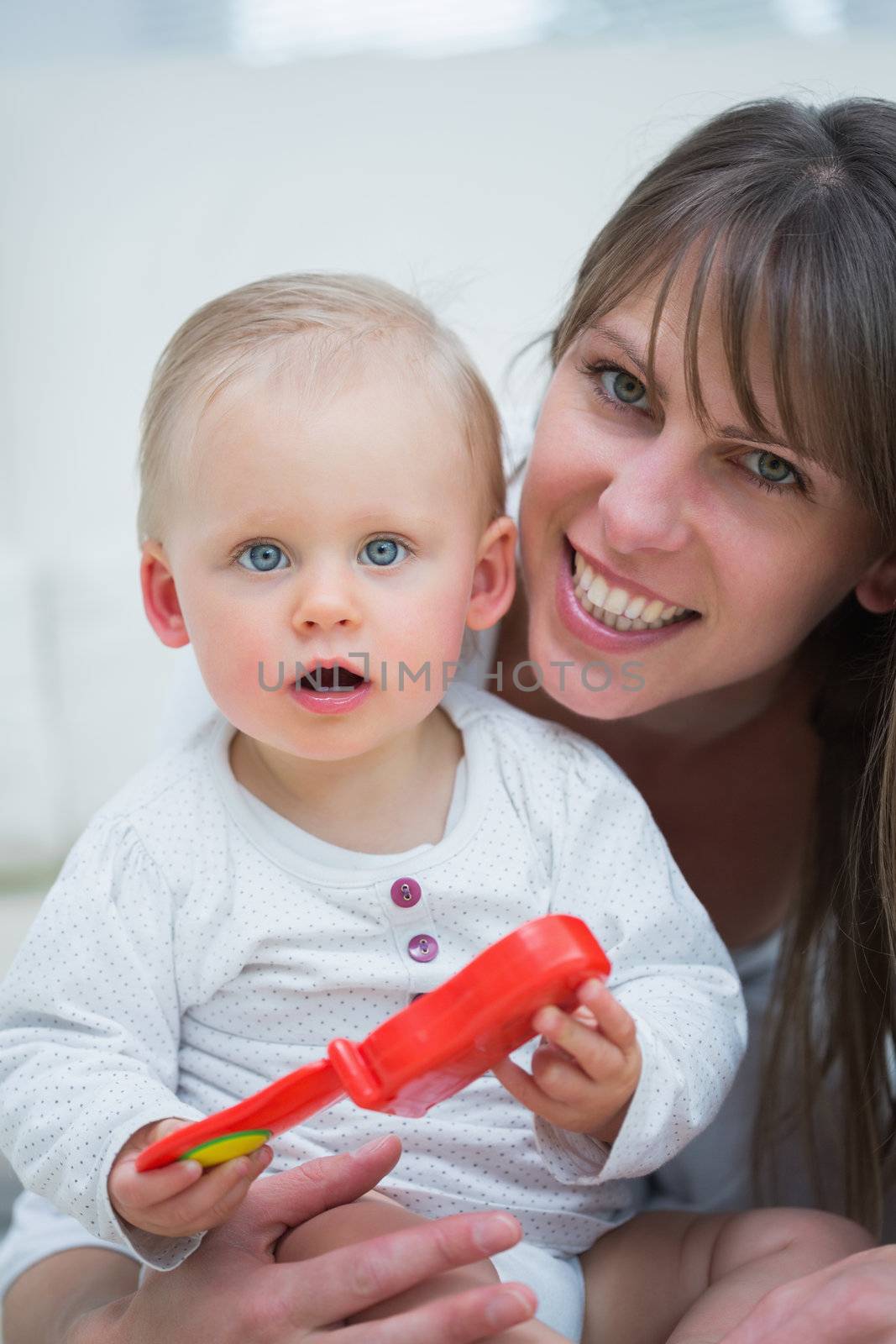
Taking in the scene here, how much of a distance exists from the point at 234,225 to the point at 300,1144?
163 cm

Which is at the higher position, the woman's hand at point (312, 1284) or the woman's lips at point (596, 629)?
the woman's lips at point (596, 629)

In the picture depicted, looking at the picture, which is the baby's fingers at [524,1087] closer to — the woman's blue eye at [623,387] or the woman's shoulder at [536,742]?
the woman's shoulder at [536,742]

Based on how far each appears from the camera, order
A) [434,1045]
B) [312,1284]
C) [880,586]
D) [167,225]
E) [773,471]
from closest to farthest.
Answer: [434,1045] → [312,1284] → [773,471] → [880,586] → [167,225]

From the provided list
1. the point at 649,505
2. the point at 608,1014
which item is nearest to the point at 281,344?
the point at 649,505

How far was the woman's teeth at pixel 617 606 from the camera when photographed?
3.66ft

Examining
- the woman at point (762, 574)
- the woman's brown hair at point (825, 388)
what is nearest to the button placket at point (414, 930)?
the woman at point (762, 574)


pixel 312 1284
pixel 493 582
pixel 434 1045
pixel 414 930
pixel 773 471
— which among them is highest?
pixel 773 471

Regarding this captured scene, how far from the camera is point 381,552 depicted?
96 cm

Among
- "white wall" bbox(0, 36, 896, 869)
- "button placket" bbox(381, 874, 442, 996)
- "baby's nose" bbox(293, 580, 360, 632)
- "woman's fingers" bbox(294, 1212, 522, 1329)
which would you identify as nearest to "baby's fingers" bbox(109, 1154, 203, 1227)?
"woman's fingers" bbox(294, 1212, 522, 1329)

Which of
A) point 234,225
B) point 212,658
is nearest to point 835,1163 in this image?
point 212,658

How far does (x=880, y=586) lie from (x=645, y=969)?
1.33ft

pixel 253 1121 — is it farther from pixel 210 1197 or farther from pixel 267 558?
pixel 267 558

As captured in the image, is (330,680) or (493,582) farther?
(493,582)

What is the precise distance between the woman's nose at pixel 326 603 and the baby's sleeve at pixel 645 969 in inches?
10.8
